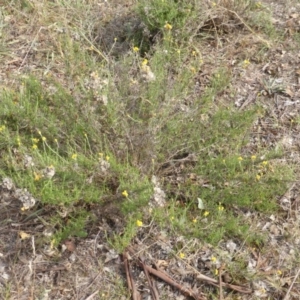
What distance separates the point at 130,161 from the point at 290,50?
1660mm

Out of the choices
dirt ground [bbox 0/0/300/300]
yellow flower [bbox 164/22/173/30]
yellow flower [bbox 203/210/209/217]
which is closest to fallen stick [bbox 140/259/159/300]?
dirt ground [bbox 0/0/300/300]

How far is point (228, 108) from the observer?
2.99 meters

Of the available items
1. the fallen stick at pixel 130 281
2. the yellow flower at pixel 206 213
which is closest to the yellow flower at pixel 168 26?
the yellow flower at pixel 206 213

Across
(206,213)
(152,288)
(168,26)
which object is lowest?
(152,288)

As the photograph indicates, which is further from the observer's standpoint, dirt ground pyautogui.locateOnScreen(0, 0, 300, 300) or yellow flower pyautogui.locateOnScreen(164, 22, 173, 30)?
yellow flower pyautogui.locateOnScreen(164, 22, 173, 30)

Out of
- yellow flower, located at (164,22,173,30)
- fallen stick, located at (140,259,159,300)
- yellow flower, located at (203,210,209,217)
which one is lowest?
fallen stick, located at (140,259,159,300)

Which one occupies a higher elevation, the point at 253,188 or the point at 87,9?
the point at 87,9

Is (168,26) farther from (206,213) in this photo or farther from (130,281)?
(130,281)

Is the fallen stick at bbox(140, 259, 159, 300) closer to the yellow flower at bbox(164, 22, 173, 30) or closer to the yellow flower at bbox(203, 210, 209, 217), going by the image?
the yellow flower at bbox(203, 210, 209, 217)

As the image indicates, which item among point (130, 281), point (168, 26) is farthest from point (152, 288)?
point (168, 26)

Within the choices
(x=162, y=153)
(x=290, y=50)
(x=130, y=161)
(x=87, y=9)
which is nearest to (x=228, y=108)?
(x=162, y=153)

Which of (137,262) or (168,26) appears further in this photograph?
(168,26)

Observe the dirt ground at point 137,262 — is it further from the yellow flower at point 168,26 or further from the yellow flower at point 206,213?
the yellow flower at point 168,26

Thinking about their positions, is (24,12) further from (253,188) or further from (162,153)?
(253,188)
